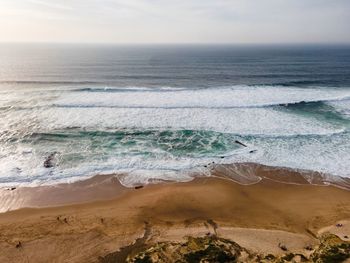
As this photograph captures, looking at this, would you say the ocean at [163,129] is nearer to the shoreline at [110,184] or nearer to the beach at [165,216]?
the shoreline at [110,184]

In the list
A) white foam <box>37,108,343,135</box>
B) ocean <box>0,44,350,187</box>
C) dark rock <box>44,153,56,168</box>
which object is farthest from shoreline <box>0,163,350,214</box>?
white foam <box>37,108,343,135</box>

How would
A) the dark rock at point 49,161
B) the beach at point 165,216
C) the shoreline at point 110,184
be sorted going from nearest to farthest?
1. the beach at point 165,216
2. the shoreline at point 110,184
3. the dark rock at point 49,161

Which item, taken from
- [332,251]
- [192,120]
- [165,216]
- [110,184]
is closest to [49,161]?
[110,184]

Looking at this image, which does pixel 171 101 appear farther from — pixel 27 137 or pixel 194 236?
pixel 194 236

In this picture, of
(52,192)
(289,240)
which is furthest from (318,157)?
(52,192)

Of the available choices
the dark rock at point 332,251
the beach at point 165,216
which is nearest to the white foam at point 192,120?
the beach at point 165,216

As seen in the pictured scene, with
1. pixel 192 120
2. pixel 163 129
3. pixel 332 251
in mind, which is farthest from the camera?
pixel 192 120

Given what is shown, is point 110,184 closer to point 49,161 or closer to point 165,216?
point 165,216

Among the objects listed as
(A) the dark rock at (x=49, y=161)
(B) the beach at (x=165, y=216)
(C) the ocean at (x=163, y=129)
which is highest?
(C) the ocean at (x=163, y=129)
